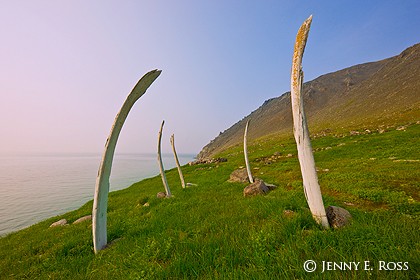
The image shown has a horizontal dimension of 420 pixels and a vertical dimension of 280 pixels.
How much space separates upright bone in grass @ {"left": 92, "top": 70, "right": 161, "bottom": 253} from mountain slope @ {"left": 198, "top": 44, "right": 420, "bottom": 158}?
51746mm

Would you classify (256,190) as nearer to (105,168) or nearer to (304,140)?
(304,140)

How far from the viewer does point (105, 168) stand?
5477mm

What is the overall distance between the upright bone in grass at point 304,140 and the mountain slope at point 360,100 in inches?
1925

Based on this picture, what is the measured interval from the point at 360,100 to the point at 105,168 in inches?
4996

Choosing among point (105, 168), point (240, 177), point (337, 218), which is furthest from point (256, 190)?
point (105, 168)

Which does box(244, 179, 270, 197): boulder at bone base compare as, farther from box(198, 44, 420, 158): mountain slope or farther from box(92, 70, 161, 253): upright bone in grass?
box(198, 44, 420, 158): mountain slope

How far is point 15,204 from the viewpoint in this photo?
82.7 ft

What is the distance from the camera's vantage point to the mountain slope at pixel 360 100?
193 ft

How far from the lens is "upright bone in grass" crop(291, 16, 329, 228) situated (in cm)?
422

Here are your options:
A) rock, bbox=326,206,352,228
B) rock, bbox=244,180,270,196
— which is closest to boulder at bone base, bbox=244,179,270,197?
rock, bbox=244,180,270,196

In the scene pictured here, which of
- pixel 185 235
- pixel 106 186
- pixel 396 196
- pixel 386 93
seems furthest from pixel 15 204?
pixel 386 93

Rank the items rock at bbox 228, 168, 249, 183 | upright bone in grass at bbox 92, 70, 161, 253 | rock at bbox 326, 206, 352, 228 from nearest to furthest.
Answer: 1. rock at bbox 326, 206, 352, 228
2. upright bone in grass at bbox 92, 70, 161, 253
3. rock at bbox 228, 168, 249, 183

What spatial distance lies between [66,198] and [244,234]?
34.0 meters

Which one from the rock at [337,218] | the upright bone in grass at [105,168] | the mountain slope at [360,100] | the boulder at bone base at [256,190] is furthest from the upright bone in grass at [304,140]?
the mountain slope at [360,100]
